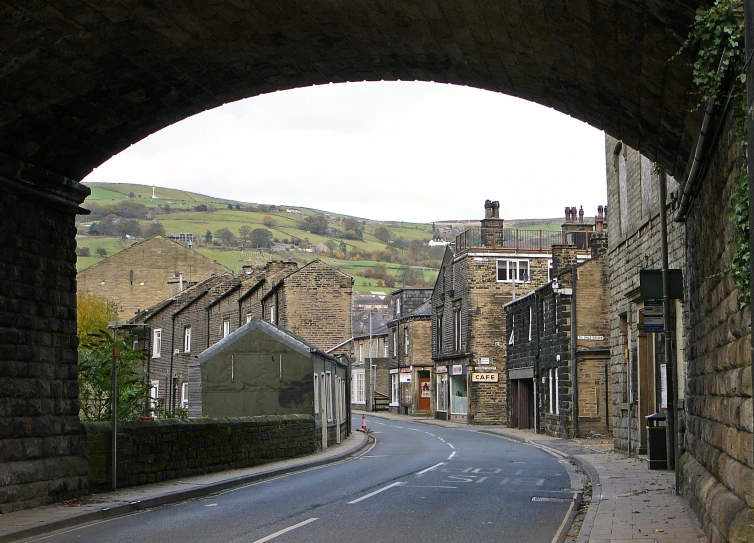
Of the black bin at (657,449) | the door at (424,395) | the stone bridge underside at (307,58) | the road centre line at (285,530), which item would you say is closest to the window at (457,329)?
the door at (424,395)

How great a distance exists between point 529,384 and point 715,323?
3354cm

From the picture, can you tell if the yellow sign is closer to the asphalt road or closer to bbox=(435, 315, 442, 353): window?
bbox=(435, 315, 442, 353): window

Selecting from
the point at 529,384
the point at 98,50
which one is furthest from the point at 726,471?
the point at 529,384

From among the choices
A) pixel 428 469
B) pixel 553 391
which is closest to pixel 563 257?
pixel 553 391

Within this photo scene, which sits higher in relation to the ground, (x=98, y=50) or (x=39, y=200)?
(x=98, y=50)

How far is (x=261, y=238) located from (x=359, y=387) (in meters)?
77.9

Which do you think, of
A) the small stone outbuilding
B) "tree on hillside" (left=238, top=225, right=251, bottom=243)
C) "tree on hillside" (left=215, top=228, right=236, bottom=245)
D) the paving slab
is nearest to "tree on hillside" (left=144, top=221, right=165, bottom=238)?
"tree on hillside" (left=215, top=228, right=236, bottom=245)

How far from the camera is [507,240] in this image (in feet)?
173

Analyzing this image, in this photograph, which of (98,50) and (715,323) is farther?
(98,50)

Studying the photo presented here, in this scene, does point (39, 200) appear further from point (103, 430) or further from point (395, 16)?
point (395, 16)

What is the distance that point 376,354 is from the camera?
248ft

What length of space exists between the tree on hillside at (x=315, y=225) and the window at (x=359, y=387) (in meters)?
99.2

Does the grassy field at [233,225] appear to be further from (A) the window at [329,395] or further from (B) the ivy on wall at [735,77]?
(B) the ivy on wall at [735,77]

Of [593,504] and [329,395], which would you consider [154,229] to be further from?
[593,504]
